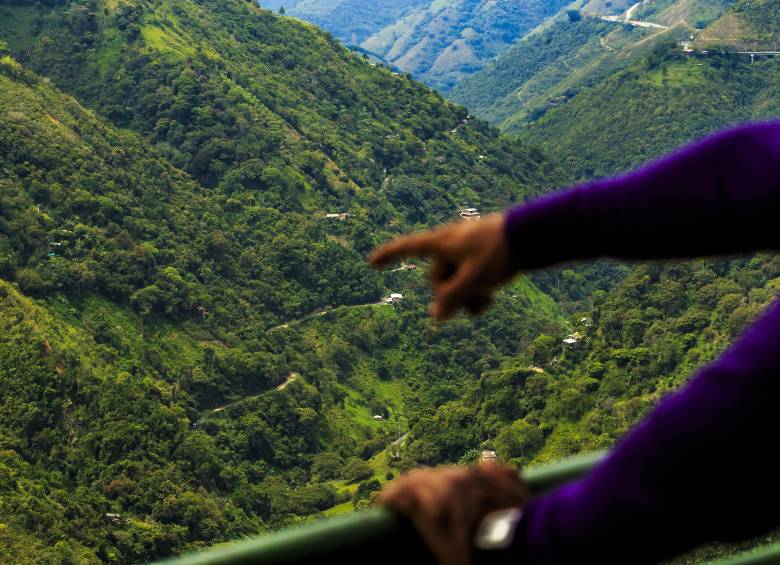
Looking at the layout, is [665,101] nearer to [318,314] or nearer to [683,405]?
[318,314]

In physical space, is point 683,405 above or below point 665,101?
above

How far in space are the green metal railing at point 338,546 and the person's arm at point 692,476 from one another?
0.24 meters

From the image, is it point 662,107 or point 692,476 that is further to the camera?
point 662,107

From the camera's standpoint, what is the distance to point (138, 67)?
5772cm

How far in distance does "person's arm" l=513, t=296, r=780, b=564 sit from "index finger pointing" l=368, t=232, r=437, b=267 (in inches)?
19.0

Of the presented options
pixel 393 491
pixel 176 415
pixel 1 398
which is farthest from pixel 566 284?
pixel 393 491

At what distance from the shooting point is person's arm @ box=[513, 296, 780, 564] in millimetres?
1766

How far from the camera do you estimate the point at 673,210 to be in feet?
6.29

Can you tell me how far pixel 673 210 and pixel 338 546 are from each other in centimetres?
80

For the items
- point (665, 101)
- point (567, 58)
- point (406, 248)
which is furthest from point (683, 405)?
point (567, 58)

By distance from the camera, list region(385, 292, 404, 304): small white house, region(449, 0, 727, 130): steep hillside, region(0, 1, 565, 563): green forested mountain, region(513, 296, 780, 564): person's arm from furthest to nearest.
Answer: region(449, 0, 727, 130): steep hillside → region(385, 292, 404, 304): small white house → region(0, 1, 565, 563): green forested mountain → region(513, 296, 780, 564): person's arm

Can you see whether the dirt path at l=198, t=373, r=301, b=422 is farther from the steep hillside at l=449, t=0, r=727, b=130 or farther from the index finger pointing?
the steep hillside at l=449, t=0, r=727, b=130

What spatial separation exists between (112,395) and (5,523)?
8.65m

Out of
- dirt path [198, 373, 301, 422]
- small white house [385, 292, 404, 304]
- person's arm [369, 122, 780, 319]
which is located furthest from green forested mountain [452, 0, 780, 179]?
person's arm [369, 122, 780, 319]
